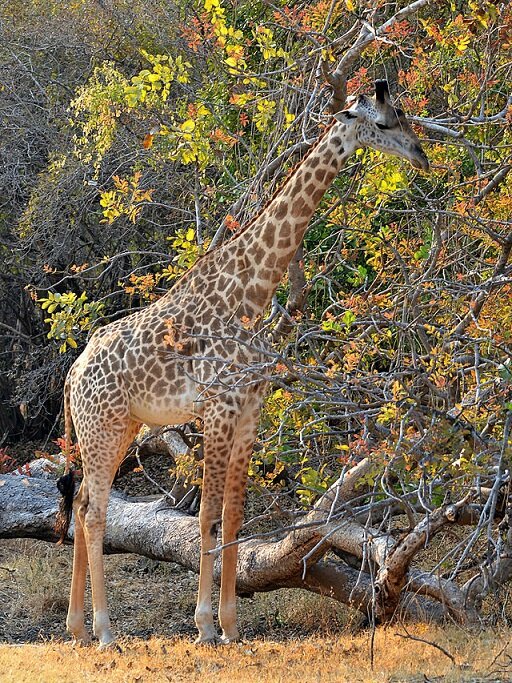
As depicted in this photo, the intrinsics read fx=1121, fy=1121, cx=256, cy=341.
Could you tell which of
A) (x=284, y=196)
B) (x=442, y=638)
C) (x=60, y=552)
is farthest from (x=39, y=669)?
(x=60, y=552)

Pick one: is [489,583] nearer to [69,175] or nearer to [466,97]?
[466,97]

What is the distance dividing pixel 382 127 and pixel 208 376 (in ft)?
6.49

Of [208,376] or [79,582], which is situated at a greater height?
[208,376]

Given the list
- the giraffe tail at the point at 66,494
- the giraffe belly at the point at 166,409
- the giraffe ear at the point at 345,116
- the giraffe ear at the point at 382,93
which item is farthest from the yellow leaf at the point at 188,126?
the giraffe tail at the point at 66,494

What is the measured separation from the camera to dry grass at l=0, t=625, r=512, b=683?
20.5 feet

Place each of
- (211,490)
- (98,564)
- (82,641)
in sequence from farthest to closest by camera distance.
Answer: (82,641) < (98,564) < (211,490)

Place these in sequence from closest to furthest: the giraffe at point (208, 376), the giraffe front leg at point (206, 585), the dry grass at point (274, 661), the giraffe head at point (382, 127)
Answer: the dry grass at point (274, 661) → the giraffe head at point (382, 127) → the giraffe at point (208, 376) → the giraffe front leg at point (206, 585)

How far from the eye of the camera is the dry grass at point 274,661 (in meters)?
6.25

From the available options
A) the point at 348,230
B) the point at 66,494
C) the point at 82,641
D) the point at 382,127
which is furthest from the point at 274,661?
the point at 382,127

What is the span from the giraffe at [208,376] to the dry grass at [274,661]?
14.2 inches

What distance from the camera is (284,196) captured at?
7508 millimetres

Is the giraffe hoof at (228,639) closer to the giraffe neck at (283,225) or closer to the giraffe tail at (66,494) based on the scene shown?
the giraffe tail at (66,494)

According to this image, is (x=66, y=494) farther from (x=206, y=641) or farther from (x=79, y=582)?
(x=206, y=641)

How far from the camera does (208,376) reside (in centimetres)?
747
